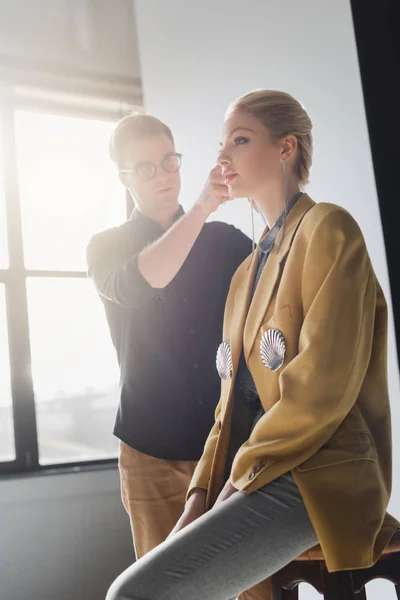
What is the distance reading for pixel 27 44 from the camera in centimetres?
241

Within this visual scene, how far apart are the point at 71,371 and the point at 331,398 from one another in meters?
1.59

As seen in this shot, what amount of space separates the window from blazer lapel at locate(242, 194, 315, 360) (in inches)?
53.8

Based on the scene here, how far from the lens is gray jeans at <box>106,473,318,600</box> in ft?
2.85

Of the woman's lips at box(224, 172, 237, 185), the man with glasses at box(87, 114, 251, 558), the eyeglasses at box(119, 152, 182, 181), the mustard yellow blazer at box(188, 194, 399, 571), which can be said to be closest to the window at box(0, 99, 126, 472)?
the man with glasses at box(87, 114, 251, 558)

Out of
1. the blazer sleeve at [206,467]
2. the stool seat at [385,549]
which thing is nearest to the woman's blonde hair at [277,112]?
the blazer sleeve at [206,467]

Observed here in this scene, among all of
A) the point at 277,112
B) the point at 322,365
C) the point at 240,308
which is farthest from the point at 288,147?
the point at 322,365

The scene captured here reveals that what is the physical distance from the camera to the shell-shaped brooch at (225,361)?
114 cm

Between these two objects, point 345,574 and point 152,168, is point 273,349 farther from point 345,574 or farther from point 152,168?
point 152,168

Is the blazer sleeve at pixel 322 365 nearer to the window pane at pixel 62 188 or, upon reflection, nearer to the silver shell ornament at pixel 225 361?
the silver shell ornament at pixel 225 361

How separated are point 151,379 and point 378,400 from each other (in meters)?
0.65

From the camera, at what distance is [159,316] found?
5.10ft

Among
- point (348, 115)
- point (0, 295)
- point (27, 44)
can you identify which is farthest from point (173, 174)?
point (27, 44)

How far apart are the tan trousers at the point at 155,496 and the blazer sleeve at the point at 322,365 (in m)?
0.48

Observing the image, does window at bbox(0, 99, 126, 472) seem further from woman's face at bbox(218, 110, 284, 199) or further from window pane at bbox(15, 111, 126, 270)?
woman's face at bbox(218, 110, 284, 199)
